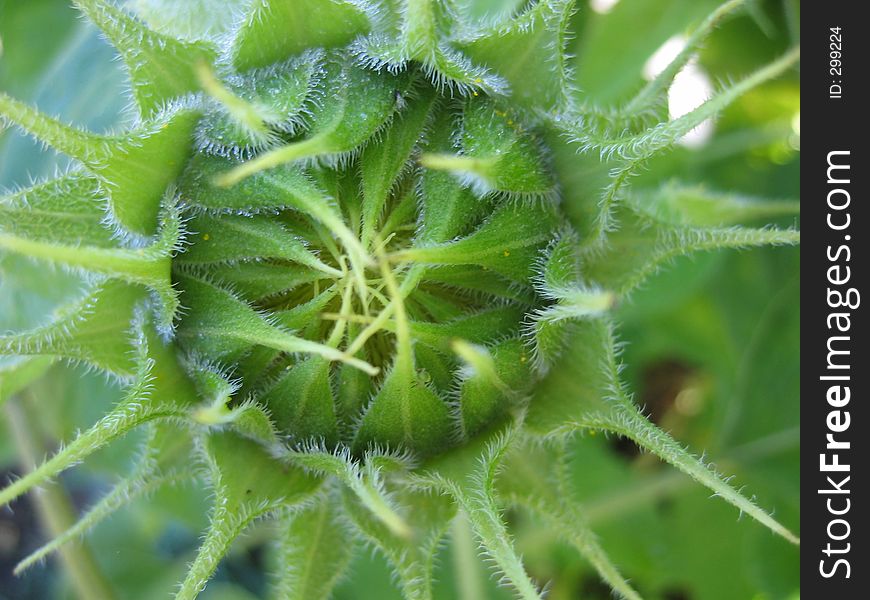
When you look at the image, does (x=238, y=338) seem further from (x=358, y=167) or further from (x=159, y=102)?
(x=159, y=102)

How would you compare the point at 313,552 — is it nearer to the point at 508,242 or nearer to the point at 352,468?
the point at 352,468

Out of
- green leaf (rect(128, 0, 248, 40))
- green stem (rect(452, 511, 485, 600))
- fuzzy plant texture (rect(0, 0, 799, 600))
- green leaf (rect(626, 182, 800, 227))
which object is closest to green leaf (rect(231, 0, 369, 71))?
fuzzy plant texture (rect(0, 0, 799, 600))

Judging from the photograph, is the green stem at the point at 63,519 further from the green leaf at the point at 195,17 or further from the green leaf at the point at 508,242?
the green leaf at the point at 508,242

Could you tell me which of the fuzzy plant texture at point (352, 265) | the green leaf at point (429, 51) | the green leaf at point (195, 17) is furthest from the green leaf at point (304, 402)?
the green leaf at point (195, 17)

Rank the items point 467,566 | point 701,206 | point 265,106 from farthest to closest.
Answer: point 467,566 → point 701,206 → point 265,106

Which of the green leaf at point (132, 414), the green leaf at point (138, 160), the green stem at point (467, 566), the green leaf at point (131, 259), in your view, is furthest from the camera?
the green stem at point (467, 566)

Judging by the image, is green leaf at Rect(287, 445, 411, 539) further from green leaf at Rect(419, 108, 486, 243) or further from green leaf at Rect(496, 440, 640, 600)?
green leaf at Rect(419, 108, 486, 243)
